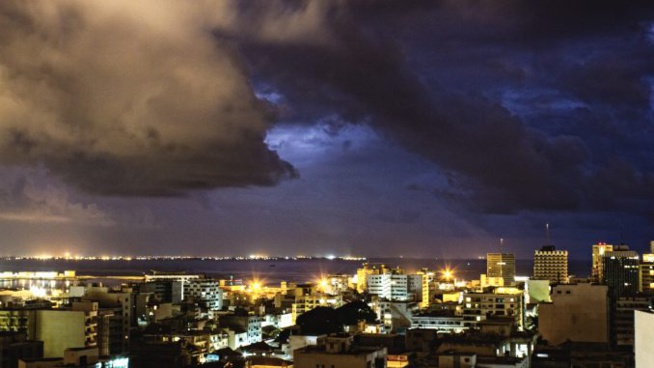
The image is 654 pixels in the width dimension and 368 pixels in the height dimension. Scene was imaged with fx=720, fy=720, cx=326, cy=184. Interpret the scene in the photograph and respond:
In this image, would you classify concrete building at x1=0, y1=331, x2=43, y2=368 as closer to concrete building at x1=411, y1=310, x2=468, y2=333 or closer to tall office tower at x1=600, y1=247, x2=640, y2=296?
concrete building at x1=411, y1=310, x2=468, y2=333

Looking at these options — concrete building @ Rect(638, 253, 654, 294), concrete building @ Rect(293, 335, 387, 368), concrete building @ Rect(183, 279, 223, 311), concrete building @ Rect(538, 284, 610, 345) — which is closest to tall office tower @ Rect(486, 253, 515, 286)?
concrete building @ Rect(638, 253, 654, 294)

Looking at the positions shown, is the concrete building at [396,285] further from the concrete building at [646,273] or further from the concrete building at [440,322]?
the concrete building at [440,322]

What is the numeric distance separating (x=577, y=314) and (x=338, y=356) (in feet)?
65.2

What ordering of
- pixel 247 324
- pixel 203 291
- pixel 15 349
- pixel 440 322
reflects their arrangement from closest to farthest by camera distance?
1. pixel 15 349
2. pixel 440 322
3. pixel 247 324
4. pixel 203 291

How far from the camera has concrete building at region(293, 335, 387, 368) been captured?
63.2 ft

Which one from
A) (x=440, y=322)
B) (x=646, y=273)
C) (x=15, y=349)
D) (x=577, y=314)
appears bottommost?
(x=440, y=322)

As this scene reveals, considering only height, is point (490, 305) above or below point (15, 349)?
above

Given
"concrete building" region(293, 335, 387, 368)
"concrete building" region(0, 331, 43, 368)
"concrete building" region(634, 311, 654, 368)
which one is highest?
"concrete building" region(634, 311, 654, 368)

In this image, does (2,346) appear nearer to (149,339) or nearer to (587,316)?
(149,339)

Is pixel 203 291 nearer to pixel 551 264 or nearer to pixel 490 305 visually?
pixel 490 305

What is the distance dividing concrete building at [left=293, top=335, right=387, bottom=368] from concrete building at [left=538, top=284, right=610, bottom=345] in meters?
17.0

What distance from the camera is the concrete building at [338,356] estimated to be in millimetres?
19266

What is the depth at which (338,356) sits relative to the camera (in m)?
19.4

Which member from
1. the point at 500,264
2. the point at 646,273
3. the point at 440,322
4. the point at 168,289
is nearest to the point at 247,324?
the point at 440,322
